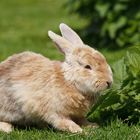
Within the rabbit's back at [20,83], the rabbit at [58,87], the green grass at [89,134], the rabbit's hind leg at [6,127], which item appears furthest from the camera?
the rabbit's hind leg at [6,127]

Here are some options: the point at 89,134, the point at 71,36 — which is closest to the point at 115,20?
the point at 71,36

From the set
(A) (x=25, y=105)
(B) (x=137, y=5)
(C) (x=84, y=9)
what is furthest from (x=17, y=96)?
(C) (x=84, y=9)

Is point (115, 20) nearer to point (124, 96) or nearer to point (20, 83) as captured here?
point (124, 96)

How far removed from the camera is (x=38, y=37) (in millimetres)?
12609

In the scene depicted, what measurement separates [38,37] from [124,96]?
23.1ft

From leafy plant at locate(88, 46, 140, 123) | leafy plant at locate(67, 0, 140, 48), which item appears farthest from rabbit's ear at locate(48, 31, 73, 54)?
leafy plant at locate(67, 0, 140, 48)

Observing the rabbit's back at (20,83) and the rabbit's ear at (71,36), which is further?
the rabbit's ear at (71,36)

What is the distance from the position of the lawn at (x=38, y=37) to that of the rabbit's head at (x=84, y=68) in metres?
0.37

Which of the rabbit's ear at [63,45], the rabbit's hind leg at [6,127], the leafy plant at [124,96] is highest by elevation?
the rabbit's ear at [63,45]

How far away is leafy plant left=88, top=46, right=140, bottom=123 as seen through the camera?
5.59 metres

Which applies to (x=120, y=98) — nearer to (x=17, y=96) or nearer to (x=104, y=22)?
(x=17, y=96)

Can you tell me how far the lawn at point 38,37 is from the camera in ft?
16.6

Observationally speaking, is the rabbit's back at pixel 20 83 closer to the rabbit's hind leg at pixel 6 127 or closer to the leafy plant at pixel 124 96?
the rabbit's hind leg at pixel 6 127

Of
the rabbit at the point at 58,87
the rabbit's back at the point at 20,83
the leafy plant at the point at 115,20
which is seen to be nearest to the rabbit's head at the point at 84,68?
the rabbit at the point at 58,87
